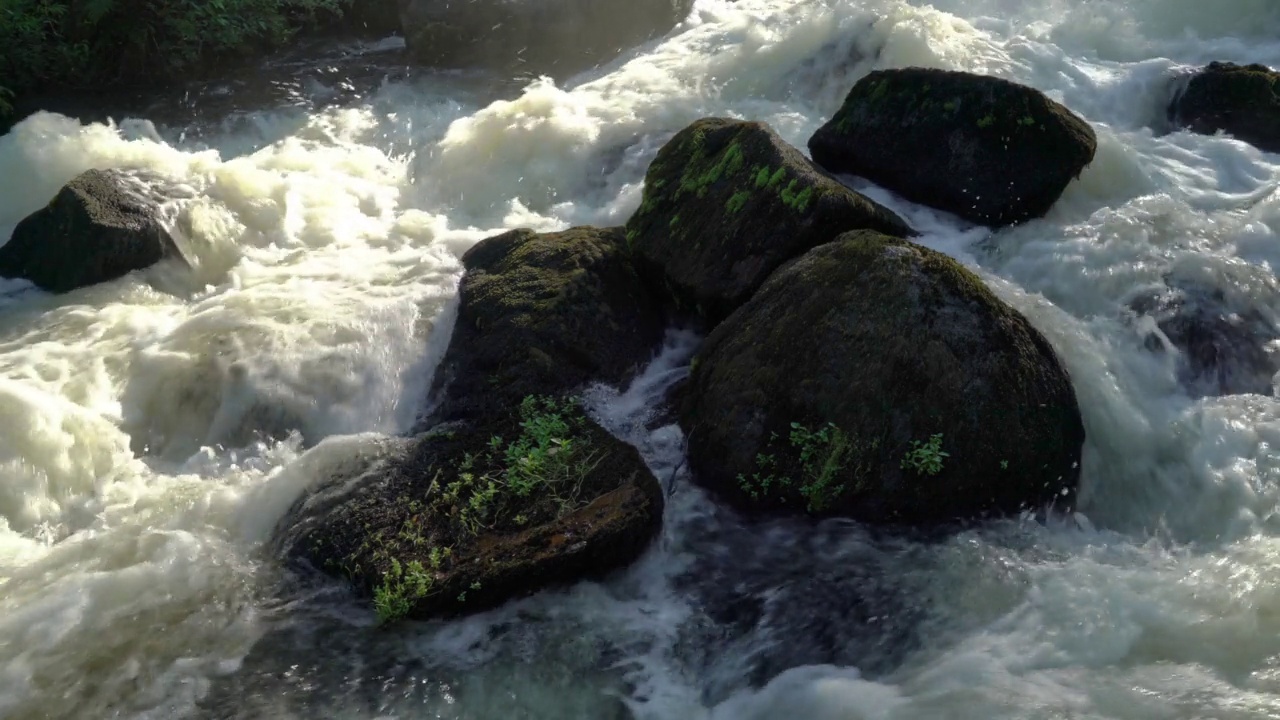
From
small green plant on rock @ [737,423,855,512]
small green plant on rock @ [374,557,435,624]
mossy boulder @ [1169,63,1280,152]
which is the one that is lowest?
small green plant on rock @ [374,557,435,624]

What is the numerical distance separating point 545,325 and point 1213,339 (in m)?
4.79

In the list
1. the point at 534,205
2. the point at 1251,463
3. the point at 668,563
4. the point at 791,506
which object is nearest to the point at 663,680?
the point at 668,563

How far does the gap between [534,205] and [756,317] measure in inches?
174

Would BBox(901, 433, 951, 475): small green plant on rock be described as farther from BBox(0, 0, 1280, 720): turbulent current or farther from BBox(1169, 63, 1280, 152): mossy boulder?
BBox(1169, 63, 1280, 152): mossy boulder

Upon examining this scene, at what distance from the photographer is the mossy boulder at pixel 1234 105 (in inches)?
396

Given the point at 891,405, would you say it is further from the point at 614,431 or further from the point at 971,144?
the point at 971,144

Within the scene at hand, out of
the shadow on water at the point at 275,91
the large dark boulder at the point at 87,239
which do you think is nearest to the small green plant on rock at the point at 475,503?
the large dark boulder at the point at 87,239

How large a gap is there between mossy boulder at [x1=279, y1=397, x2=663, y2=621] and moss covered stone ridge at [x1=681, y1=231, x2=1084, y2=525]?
699mm

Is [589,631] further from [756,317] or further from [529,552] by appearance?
[756,317]

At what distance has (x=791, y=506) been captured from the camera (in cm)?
573

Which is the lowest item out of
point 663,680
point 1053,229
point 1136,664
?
point 663,680

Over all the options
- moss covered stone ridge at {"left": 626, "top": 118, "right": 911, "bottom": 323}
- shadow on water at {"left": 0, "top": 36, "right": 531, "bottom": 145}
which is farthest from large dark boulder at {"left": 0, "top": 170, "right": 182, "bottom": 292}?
moss covered stone ridge at {"left": 626, "top": 118, "right": 911, "bottom": 323}

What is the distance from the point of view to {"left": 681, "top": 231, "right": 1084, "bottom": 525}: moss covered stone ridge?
5.57 m

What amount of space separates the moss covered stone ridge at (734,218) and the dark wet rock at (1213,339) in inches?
77.6
